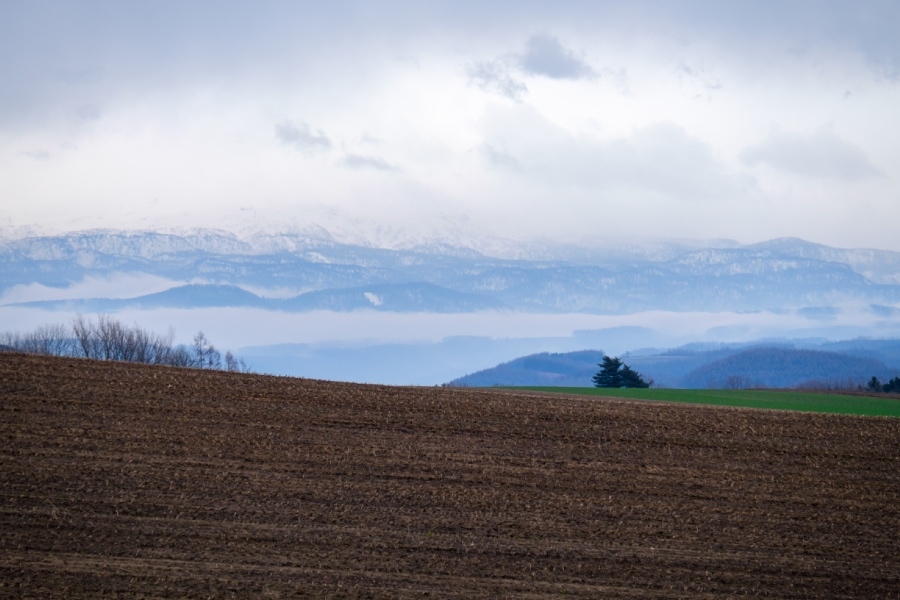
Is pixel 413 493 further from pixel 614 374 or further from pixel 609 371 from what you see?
pixel 609 371

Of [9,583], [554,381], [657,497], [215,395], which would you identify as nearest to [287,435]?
[215,395]

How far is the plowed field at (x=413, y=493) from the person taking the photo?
555 inches

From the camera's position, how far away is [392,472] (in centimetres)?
1742

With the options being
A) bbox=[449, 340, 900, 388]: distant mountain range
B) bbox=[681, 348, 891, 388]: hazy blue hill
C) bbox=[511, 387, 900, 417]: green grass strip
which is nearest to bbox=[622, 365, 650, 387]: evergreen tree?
bbox=[511, 387, 900, 417]: green grass strip

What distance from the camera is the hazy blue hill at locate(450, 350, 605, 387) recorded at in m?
163

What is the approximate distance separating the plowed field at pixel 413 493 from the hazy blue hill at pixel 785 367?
134 meters

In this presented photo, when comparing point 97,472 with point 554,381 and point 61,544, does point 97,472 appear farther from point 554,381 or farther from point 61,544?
point 554,381

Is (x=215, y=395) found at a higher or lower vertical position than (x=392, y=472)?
higher

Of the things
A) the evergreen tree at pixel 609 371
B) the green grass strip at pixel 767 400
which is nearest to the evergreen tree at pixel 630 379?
the evergreen tree at pixel 609 371

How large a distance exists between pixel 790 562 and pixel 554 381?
493 feet

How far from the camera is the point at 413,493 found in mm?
16656

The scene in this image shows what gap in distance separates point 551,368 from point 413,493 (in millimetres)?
160430

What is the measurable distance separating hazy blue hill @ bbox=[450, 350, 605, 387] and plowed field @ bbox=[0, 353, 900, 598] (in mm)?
137562

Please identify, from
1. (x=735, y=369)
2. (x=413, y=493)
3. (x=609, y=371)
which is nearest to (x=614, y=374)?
(x=609, y=371)
